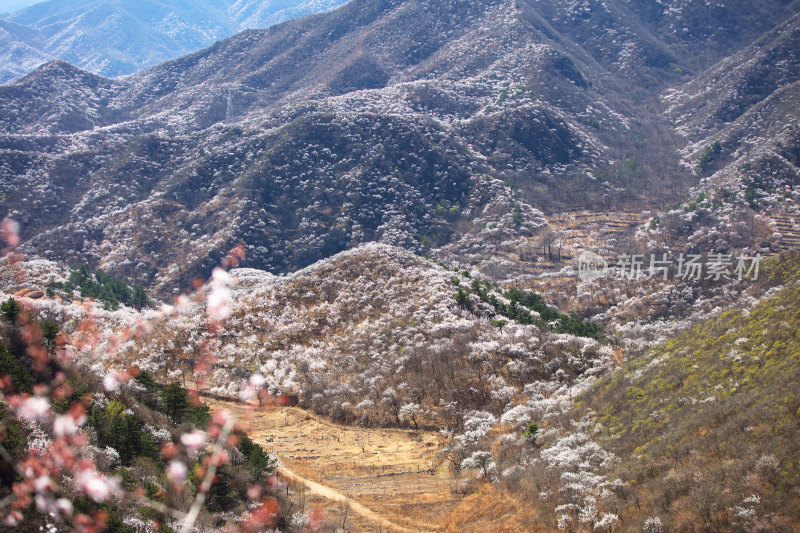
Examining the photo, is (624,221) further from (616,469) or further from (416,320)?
(616,469)

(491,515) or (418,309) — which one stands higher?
(418,309)

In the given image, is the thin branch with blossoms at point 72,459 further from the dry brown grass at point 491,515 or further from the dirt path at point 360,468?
the dry brown grass at point 491,515

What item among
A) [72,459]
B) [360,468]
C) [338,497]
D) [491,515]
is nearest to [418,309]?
[360,468]

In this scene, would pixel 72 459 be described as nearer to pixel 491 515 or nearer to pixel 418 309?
pixel 491 515

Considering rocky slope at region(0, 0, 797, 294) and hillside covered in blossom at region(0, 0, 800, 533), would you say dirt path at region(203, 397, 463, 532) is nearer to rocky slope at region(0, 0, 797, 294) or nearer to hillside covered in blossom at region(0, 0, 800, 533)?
hillside covered in blossom at region(0, 0, 800, 533)

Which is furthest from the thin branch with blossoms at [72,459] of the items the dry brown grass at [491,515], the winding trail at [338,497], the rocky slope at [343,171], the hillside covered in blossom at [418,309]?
the rocky slope at [343,171]

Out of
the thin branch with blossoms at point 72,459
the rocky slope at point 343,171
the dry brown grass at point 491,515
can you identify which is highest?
the rocky slope at point 343,171

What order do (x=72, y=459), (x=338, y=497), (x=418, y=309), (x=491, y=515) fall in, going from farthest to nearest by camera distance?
(x=418, y=309) < (x=338, y=497) < (x=491, y=515) < (x=72, y=459)

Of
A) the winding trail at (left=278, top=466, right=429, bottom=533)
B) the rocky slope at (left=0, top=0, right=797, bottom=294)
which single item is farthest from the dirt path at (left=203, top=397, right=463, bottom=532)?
the rocky slope at (left=0, top=0, right=797, bottom=294)
